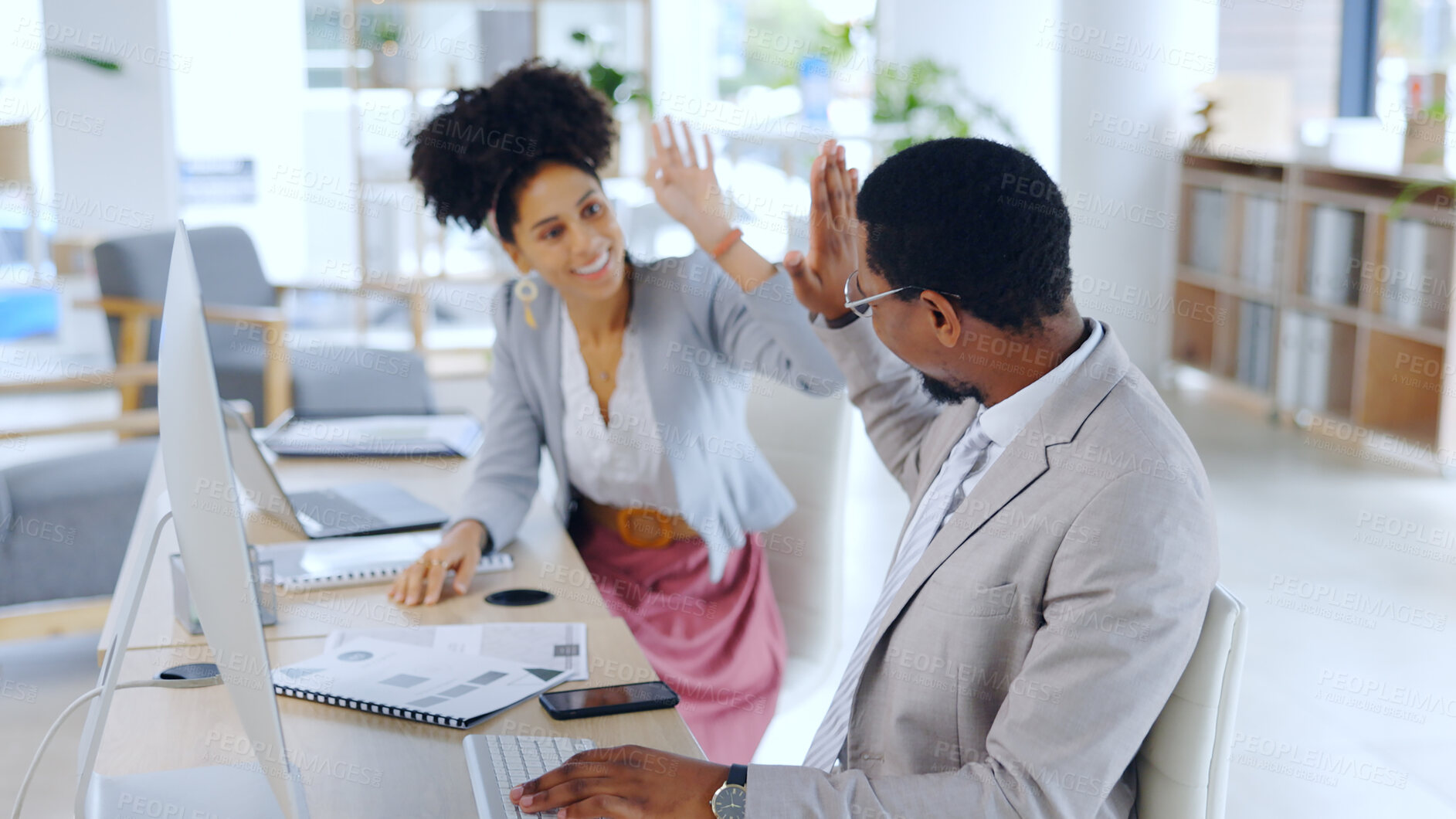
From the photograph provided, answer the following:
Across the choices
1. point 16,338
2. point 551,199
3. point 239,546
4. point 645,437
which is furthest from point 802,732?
point 16,338

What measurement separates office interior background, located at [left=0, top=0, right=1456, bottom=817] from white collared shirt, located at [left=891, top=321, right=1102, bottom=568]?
198cm

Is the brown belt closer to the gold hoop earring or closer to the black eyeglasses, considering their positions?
the gold hoop earring

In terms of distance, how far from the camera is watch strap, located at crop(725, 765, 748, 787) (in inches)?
42.9

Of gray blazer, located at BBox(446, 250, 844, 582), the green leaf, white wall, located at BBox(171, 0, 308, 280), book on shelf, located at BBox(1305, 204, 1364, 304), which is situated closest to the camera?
gray blazer, located at BBox(446, 250, 844, 582)

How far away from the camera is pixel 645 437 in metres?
2.01

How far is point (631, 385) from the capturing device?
204cm

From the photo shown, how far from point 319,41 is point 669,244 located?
210 centimetres

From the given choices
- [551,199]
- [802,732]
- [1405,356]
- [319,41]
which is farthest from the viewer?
[319,41]

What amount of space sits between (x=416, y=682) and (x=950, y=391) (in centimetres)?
68

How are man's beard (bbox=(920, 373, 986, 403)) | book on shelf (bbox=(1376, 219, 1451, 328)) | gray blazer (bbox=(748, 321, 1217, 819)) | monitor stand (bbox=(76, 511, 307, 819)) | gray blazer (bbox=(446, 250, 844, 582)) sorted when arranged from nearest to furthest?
gray blazer (bbox=(748, 321, 1217, 819)) < monitor stand (bbox=(76, 511, 307, 819)) < man's beard (bbox=(920, 373, 986, 403)) < gray blazer (bbox=(446, 250, 844, 582)) < book on shelf (bbox=(1376, 219, 1451, 328))

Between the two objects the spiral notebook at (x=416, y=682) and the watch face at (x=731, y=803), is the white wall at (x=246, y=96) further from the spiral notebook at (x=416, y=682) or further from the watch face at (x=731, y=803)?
the watch face at (x=731, y=803)

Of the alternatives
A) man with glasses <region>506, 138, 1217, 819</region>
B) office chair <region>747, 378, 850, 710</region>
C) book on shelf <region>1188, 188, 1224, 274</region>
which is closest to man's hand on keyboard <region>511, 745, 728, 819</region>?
man with glasses <region>506, 138, 1217, 819</region>

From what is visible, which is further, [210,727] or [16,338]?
[16,338]

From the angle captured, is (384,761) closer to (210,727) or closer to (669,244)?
(210,727)
